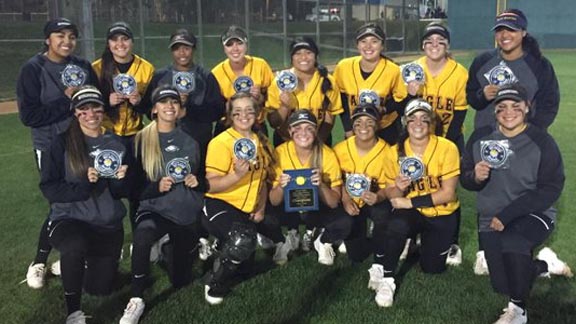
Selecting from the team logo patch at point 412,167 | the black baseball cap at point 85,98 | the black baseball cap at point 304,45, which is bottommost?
the team logo patch at point 412,167

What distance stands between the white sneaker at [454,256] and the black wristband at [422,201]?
2.14ft

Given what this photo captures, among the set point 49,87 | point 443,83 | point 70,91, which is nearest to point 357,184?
point 443,83

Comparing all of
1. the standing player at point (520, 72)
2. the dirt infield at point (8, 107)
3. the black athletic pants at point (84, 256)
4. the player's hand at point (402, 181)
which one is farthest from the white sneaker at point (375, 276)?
the dirt infield at point (8, 107)

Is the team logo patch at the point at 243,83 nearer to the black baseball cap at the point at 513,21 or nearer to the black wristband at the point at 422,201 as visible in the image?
the black wristband at the point at 422,201

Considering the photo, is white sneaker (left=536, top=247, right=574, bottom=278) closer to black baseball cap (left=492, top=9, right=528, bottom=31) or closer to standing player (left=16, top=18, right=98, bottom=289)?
black baseball cap (left=492, top=9, right=528, bottom=31)

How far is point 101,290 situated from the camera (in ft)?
14.4

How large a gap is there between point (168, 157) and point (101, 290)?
111 centimetres

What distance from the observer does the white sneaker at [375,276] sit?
451 cm

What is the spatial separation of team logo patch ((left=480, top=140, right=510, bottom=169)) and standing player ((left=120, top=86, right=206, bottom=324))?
207cm

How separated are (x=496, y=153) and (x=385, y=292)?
1267 mm

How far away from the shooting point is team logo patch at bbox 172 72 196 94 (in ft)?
16.9

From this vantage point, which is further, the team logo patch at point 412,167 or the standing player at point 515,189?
the team logo patch at point 412,167

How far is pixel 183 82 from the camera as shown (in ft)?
17.0

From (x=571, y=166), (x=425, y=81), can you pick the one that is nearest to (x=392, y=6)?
(x=571, y=166)
